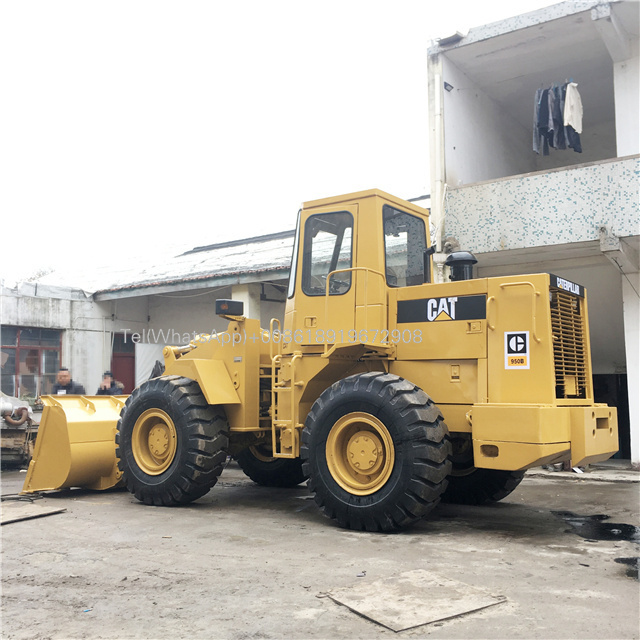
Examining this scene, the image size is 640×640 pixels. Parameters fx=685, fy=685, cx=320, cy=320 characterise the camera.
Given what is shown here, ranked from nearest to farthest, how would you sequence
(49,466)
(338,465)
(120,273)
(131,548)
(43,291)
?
1. (131,548)
2. (338,465)
3. (49,466)
4. (43,291)
5. (120,273)

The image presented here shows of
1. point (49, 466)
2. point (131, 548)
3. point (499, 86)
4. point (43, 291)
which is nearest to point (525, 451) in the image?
point (131, 548)

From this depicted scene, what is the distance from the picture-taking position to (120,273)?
20.9 meters

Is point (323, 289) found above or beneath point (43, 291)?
beneath

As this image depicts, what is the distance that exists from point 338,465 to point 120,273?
1599 cm

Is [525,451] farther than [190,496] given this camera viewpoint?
No

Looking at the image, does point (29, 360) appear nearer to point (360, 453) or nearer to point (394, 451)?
point (360, 453)

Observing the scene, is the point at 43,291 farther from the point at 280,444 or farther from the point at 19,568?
the point at 19,568

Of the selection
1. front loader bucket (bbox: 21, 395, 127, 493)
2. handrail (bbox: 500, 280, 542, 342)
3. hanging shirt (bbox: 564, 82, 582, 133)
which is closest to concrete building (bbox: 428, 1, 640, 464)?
hanging shirt (bbox: 564, 82, 582, 133)

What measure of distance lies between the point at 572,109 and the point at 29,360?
45.5 feet

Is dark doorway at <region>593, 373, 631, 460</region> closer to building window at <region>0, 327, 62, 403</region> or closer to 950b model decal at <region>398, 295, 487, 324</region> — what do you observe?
950b model decal at <region>398, 295, 487, 324</region>

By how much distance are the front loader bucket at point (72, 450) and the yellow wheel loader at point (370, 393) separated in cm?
2

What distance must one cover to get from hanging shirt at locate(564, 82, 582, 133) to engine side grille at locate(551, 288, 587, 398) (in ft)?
17.8

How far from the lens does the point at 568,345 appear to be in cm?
654

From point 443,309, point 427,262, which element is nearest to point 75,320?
point 427,262
